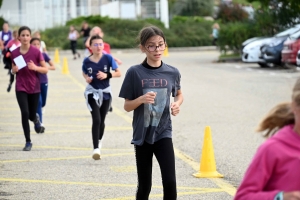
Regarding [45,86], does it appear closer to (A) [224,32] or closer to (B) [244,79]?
(B) [244,79]

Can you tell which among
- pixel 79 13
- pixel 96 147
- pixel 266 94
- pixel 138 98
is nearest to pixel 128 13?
pixel 79 13

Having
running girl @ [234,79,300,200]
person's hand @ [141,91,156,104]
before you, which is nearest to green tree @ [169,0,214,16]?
person's hand @ [141,91,156,104]

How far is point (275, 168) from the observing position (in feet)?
11.2

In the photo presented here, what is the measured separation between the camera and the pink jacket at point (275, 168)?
134 inches

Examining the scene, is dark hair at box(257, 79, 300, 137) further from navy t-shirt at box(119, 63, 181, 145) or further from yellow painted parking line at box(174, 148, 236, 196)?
yellow painted parking line at box(174, 148, 236, 196)

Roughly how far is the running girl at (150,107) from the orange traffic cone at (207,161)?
8.72ft

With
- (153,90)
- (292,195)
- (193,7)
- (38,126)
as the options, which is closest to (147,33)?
(153,90)

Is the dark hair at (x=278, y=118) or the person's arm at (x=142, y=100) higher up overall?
the dark hair at (x=278, y=118)

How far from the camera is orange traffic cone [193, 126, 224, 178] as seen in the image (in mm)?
8898

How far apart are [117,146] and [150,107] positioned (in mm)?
5620

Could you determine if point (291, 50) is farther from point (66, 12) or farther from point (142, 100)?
point (66, 12)

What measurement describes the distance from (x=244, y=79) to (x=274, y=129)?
20.8m

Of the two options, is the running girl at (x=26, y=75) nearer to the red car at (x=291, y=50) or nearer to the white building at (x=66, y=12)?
the red car at (x=291, y=50)

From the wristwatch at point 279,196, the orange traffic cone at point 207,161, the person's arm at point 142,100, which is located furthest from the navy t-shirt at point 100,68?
the wristwatch at point 279,196
